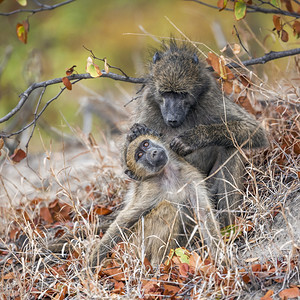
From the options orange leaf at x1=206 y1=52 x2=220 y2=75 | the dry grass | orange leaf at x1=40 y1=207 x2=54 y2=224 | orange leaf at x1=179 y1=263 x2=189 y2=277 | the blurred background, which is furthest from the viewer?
the blurred background

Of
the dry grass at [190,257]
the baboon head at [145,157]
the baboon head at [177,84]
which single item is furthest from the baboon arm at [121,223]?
the baboon head at [177,84]

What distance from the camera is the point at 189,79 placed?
4043mm

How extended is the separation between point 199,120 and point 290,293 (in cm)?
182

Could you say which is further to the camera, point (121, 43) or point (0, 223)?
point (121, 43)

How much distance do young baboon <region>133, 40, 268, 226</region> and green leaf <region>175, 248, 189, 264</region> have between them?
56 cm

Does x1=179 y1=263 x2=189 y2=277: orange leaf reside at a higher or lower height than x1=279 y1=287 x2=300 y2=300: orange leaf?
lower

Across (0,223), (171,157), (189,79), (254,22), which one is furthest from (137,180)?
(254,22)

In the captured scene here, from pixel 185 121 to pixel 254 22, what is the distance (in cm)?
718

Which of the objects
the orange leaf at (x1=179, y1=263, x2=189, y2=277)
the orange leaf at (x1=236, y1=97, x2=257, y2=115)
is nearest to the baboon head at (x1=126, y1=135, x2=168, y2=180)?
the orange leaf at (x1=179, y1=263, x2=189, y2=277)

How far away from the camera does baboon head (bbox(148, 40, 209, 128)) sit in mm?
4020

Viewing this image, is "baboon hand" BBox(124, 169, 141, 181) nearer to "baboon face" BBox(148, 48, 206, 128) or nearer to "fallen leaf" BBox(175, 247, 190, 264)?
"baboon face" BBox(148, 48, 206, 128)

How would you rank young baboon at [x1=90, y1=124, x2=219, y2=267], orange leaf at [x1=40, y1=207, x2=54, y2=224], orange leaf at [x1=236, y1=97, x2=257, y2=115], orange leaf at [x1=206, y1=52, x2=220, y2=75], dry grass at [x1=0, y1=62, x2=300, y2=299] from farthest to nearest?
orange leaf at [x1=236, y1=97, x2=257, y2=115] < orange leaf at [x1=40, y1=207, x2=54, y2=224] < orange leaf at [x1=206, y1=52, x2=220, y2=75] < young baboon at [x1=90, y1=124, x2=219, y2=267] < dry grass at [x1=0, y1=62, x2=300, y2=299]

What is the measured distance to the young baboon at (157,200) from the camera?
370 centimetres

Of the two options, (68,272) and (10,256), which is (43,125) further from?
(68,272)
